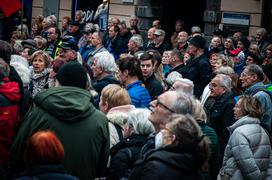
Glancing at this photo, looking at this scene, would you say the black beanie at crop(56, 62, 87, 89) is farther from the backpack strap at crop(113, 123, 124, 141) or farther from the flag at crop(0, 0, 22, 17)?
the flag at crop(0, 0, 22, 17)

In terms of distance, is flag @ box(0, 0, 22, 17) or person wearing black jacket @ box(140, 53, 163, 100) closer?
person wearing black jacket @ box(140, 53, 163, 100)

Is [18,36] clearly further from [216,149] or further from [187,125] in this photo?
[187,125]

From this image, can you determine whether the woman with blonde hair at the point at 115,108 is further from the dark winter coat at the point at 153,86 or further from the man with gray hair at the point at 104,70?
the dark winter coat at the point at 153,86

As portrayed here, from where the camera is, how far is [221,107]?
8750 millimetres

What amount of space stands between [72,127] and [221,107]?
344 cm

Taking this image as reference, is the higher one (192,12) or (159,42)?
(192,12)

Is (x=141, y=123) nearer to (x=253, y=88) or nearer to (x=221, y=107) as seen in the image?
(x=221, y=107)

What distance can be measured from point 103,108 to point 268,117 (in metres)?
2.99

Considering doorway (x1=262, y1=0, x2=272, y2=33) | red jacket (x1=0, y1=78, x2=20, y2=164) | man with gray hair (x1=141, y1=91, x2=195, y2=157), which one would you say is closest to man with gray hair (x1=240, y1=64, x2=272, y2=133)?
man with gray hair (x1=141, y1=91, x2=195, y2=157)

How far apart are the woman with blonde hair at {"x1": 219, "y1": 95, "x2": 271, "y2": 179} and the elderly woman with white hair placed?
5.86 ft

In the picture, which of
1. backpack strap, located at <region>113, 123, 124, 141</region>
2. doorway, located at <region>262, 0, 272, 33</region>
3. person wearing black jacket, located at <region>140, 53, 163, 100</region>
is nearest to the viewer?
backpack strap, located at <region>113, 123, 124, 141</region>

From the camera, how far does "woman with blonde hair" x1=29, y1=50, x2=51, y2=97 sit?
9.16 m

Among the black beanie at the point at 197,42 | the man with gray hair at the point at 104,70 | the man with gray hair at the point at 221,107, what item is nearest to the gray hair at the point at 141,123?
the man with gray hair at the point at 104,70

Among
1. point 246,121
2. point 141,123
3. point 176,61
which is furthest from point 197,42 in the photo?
point 141,123
